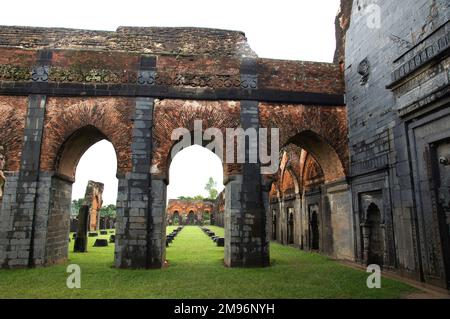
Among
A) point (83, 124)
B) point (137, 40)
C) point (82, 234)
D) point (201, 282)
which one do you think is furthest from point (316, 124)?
point (82, 234)

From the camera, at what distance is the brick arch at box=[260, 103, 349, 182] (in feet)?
31.0

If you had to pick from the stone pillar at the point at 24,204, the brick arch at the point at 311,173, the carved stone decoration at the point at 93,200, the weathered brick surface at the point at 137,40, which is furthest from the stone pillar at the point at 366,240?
the carved stone decoration at the point at 93,200

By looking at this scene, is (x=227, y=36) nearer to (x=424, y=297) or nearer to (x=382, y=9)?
(x=382, y=9)

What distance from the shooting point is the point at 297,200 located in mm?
13906

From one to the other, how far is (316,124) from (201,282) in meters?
5.78

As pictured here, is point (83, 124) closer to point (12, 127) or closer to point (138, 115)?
point (138, 115)

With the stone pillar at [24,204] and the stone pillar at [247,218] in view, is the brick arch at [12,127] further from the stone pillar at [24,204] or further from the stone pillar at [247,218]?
the stone pillar at [247,218]

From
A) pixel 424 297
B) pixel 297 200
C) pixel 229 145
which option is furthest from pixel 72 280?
pixel 297 200

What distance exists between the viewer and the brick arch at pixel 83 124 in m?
8.77

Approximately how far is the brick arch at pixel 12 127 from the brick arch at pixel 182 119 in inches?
144

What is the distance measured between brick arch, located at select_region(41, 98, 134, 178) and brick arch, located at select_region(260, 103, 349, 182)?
406cm

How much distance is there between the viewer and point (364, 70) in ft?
28.7

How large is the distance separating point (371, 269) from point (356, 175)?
2.60 meters


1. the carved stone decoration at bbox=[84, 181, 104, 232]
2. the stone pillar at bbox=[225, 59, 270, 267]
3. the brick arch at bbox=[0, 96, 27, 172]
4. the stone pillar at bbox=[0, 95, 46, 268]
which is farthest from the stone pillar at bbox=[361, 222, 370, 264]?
the carved stone decoration at bbox=[84, 181, 104, 232]
